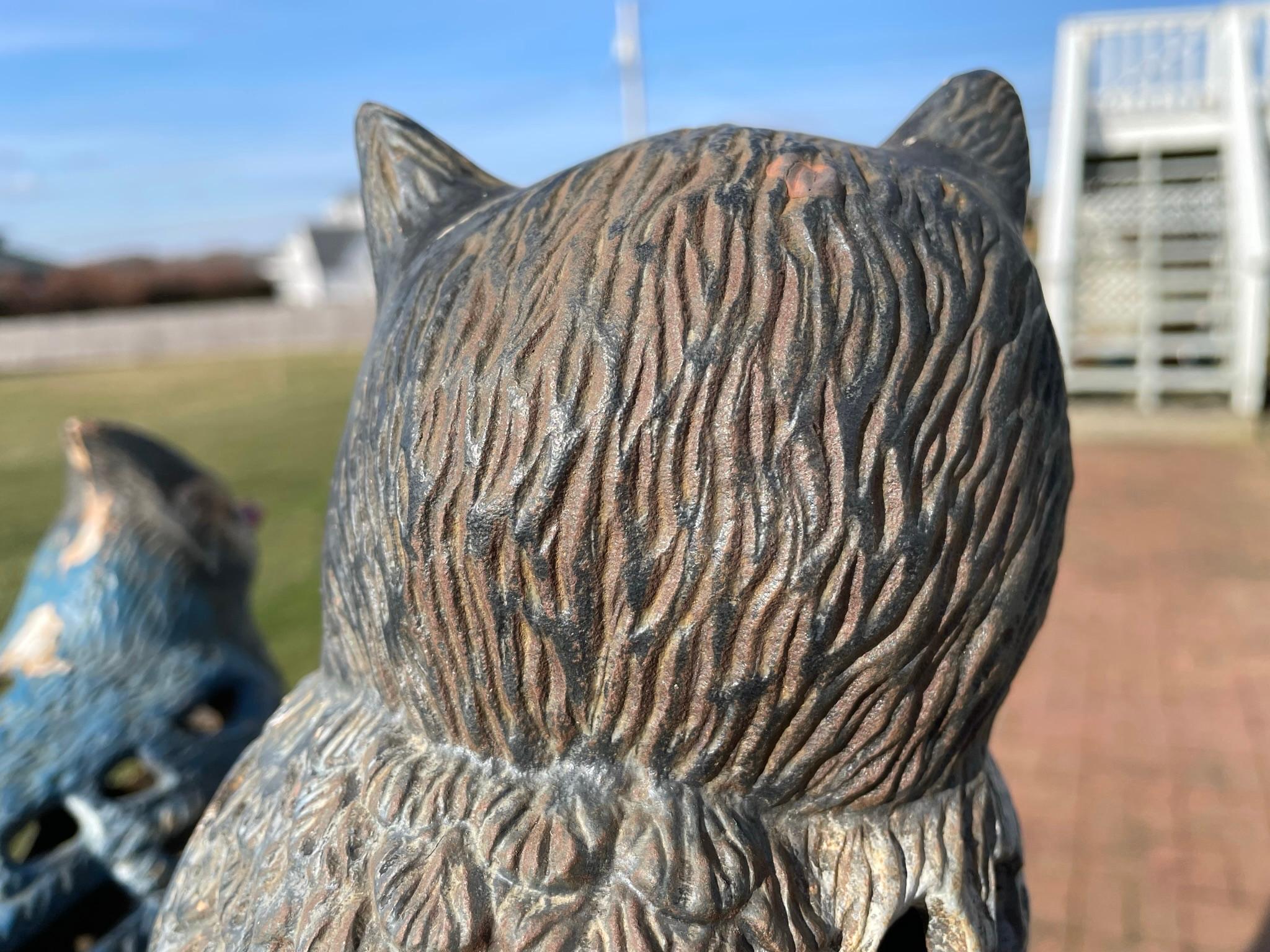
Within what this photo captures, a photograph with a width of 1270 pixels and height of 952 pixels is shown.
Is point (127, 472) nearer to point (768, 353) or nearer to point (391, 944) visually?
point (391, 944)

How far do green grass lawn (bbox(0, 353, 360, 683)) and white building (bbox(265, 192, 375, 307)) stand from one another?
81.9 ft

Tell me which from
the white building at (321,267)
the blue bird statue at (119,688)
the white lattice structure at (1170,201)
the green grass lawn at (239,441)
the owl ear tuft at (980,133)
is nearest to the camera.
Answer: the owl ear tuft at (980,133)

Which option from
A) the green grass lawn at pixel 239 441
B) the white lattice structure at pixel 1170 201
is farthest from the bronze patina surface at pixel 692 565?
the white lattice structure at pixel 1170 201

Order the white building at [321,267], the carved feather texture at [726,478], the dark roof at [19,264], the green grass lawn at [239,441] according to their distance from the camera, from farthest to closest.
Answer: the white building at [321,267]
the dark roof at [19,264]
the green grass lawn at [239,441]
the carved feather texture at [726,478]

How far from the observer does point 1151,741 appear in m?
4.52

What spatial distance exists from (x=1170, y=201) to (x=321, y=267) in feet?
149

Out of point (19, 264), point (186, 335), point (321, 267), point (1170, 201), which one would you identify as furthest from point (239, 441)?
point (321, 267)

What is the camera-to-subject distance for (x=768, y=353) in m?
0.94

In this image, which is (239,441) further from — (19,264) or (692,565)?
(19,264)

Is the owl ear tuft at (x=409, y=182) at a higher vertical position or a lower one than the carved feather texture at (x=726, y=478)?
higher

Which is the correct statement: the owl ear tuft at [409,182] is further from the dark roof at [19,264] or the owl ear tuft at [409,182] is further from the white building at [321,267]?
the white building at [321,267]

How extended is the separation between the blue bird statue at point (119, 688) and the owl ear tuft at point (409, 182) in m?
1.47

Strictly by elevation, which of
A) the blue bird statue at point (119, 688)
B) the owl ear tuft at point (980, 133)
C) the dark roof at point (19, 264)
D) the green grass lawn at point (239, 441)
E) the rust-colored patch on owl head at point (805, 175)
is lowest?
the green grass lawn at point (239, 441)

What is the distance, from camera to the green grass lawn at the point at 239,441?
272 inches
